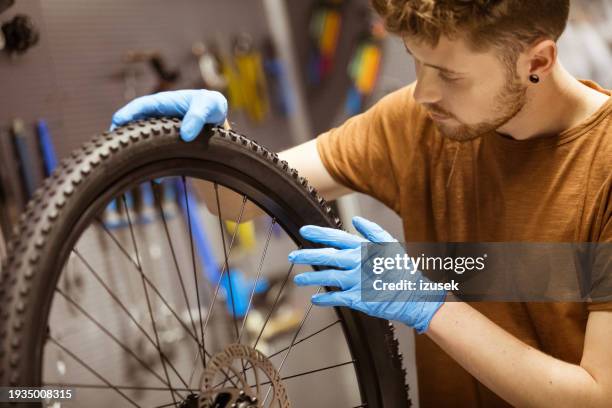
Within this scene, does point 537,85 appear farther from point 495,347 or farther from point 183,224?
point 183,224

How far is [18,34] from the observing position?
149 centimetres

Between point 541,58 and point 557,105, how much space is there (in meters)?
0.09

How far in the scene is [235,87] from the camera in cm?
224

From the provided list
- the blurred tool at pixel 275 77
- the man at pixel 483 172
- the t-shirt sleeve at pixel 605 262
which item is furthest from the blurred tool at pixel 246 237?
the t-shirt sleeve at pixel 605 262

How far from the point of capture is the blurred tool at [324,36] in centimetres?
249

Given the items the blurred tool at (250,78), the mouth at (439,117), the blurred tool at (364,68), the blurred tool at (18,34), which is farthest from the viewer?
the blurred tool at (364,68)

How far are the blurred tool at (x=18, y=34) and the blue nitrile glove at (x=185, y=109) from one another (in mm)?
886

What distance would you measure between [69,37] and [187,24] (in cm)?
46

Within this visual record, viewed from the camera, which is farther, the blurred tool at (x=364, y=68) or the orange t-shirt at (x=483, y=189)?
the blurred tool at (x=364, y=68)

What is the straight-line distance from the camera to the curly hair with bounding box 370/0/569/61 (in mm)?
784

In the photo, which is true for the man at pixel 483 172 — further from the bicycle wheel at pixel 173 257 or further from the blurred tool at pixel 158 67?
the blurred tool at pixel 158 67

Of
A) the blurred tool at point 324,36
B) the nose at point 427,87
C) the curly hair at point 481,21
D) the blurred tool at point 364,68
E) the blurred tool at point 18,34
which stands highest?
the blurred tool at point 324,36

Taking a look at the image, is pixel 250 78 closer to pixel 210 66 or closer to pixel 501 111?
pixel 210 66

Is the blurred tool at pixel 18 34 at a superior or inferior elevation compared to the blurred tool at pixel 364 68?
inferior
